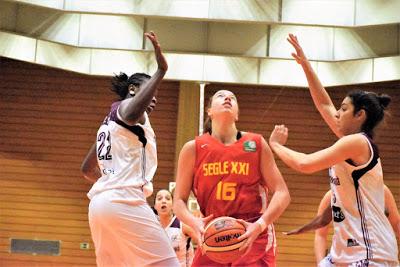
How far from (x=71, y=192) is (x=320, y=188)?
18.0ft

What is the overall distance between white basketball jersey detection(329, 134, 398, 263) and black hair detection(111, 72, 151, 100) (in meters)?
A: 1.72

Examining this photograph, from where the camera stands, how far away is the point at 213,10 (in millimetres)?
11930

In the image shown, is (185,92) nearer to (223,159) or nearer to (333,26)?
(333,26)

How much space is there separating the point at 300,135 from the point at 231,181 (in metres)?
9.99

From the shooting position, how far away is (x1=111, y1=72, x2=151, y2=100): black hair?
5363 millimetres

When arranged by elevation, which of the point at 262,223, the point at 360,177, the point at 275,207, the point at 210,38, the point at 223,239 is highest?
the point at 210,38

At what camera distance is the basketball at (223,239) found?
466cm

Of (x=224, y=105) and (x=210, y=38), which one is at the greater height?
(x=210, y=38)

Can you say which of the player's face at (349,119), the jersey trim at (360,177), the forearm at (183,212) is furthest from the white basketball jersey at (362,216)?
the forearm at (183,212)

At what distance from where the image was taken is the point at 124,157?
197 inches

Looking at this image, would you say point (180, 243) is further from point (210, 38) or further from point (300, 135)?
point (300, 135)

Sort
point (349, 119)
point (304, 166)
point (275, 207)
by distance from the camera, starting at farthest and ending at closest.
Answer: point (275, 207), point (349, 119), point (304, 166)

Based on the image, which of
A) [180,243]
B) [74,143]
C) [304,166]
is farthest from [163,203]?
[74,143]

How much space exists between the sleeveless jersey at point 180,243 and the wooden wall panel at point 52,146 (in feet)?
18.2
